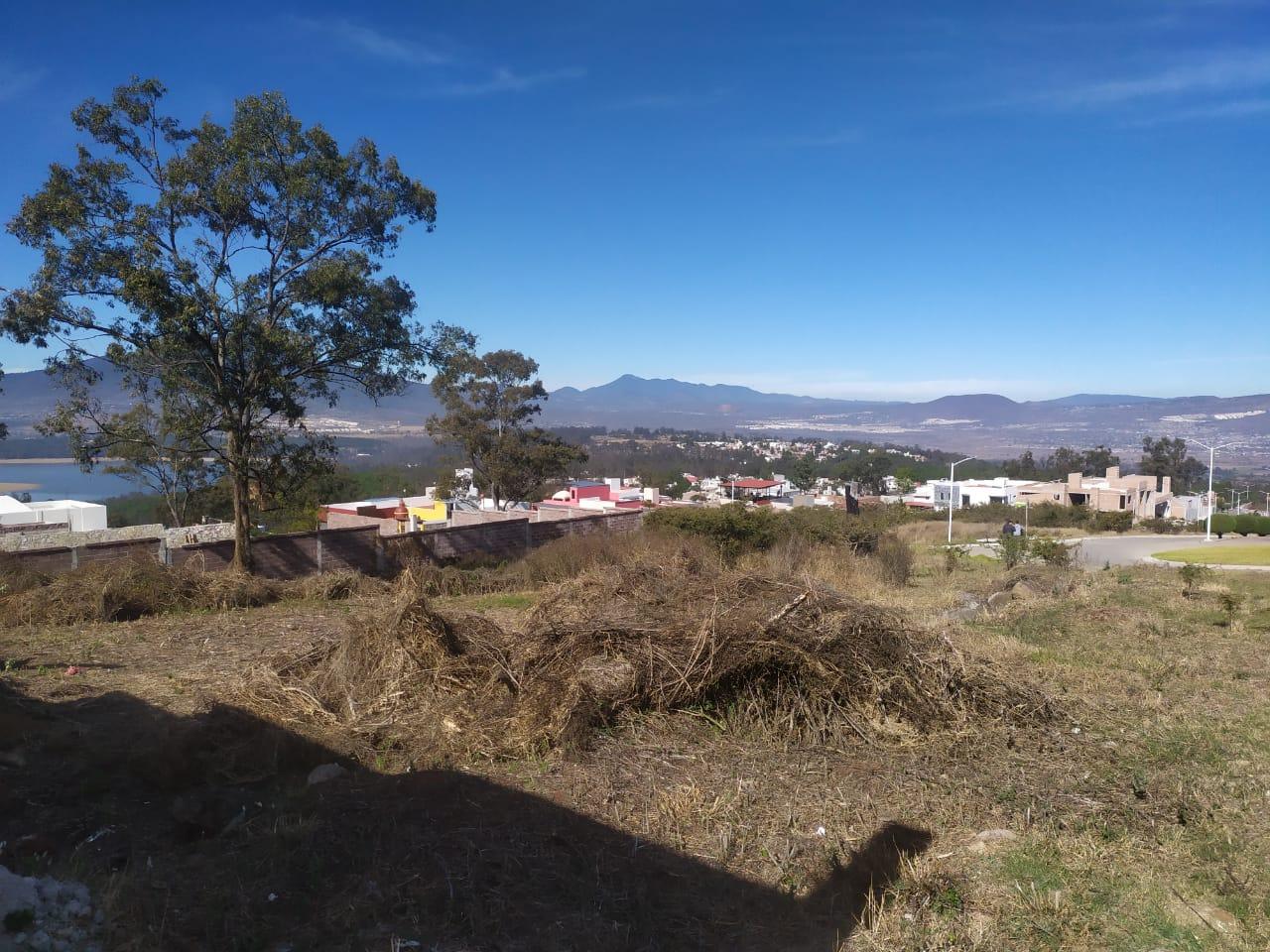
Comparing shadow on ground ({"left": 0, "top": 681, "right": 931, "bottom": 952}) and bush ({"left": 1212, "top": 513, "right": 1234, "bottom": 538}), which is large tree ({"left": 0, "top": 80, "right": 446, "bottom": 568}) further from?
bush ({"left": 1212, "top": 513, "right": 1234, "bottom": 538})

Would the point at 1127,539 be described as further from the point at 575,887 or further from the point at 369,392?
the point at 575,887

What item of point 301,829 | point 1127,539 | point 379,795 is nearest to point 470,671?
point 379,795

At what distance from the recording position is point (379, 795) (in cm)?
537

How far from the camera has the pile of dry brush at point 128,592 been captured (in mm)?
11742

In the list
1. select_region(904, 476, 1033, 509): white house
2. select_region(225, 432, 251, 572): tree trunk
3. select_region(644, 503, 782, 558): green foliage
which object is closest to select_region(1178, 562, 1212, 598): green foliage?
select_region(644, 503, 782, 558): green foliage

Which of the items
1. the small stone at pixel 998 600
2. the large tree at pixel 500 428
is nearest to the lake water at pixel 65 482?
the large tree at pixel 500 428

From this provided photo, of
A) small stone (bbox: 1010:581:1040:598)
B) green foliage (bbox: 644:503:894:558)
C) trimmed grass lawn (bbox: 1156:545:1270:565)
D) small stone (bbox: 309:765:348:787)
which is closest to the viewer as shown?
small stone (bbox: 309:765:348:787)

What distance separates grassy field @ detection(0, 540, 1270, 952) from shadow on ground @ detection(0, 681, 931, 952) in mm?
17

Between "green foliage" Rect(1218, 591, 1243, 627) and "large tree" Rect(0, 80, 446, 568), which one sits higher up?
"large tree" Rect(0, 80, 446, 568)

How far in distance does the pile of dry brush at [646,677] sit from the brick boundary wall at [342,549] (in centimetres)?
885

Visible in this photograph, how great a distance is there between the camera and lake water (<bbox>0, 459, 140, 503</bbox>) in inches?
1917

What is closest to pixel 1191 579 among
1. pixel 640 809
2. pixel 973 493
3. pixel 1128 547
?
pixel 640 809

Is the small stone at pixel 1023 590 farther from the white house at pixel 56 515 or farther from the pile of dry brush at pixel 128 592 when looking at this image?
the white house at pixel 56 515

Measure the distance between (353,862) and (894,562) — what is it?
16.9 m
